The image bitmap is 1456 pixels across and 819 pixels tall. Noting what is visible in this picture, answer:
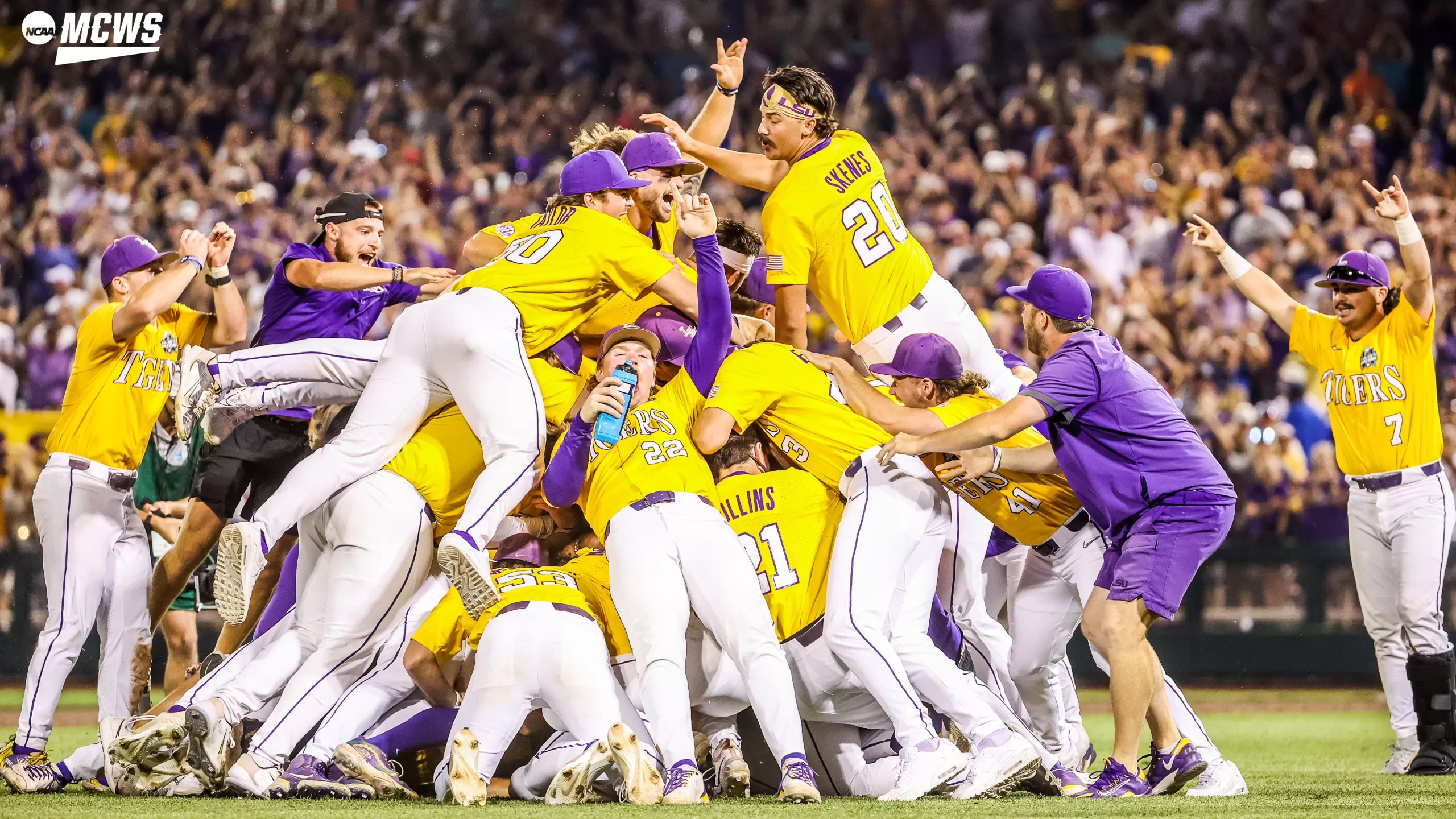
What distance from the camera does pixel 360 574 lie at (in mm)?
6328

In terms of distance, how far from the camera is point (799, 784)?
562cm

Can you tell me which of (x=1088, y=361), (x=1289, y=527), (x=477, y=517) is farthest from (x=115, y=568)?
(x=1289, y=527)

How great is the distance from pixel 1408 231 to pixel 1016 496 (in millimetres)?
3008

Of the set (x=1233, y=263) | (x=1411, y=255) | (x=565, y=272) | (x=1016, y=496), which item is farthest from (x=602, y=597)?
(x=1411, y=255)

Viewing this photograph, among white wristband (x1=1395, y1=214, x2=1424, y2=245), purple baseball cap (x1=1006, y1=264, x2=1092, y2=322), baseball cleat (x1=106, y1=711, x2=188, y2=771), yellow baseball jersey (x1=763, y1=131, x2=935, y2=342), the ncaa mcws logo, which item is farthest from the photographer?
the ncaa mcws logo

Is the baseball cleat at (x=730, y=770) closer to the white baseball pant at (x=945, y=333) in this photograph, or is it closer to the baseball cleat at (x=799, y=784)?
the baseball cleat at (x=799, y=784)

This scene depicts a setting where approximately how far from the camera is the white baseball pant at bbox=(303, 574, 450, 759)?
6.10 meters

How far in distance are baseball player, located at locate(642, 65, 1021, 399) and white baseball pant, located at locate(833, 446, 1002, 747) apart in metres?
0.97

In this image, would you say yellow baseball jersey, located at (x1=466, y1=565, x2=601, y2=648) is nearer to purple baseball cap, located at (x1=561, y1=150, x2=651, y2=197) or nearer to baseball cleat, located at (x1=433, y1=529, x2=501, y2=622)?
baseball cleat, located at (x1=433, y1=529, x2=501, y2=622)

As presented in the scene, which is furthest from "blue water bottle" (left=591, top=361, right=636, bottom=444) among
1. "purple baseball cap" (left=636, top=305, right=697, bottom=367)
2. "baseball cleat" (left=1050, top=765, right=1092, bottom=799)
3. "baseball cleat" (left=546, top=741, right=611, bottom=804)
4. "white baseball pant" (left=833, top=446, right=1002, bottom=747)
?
"baseball cleat" (left=1050, top=765, right=1092, bottom=799)

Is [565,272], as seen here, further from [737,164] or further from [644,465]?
[737,164]

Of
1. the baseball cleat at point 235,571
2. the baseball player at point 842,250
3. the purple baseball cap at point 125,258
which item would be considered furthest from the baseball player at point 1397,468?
the purple baseball cap at point 125,258

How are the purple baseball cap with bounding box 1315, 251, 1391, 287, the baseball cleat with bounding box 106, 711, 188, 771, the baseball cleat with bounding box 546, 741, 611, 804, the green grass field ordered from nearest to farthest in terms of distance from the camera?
1. the green grass field
2. the baseball cleat with bounding box 546, 741, 611, 804
3. the baseball cleat with bounding box 106, 711, 188, 771
4. the purple baseball cap with bounding box 1315, 251, 1391, 287

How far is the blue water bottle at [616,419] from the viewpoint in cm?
600
